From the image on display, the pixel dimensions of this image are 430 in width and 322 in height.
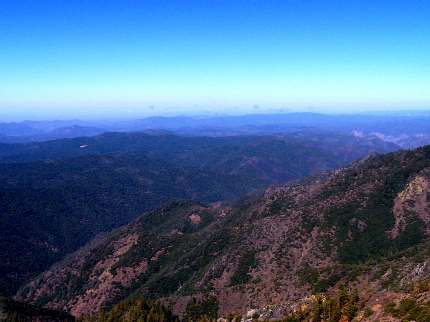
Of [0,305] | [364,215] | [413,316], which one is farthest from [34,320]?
[413,316]

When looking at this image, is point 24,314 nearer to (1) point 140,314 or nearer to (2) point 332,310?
(1) point 140,314

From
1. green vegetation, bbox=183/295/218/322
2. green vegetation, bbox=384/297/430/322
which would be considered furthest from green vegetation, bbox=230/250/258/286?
green vegetation, bbox=384/297/430/322

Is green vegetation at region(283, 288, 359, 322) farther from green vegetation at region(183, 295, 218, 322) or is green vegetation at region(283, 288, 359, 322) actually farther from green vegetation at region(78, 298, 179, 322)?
green vegetation at region(78, 298, 179, 322)

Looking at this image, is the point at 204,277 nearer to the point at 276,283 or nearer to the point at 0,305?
the point at 276,283

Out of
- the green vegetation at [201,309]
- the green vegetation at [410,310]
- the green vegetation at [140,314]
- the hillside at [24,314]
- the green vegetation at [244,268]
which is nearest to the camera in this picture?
the green vegetation at [410,310]

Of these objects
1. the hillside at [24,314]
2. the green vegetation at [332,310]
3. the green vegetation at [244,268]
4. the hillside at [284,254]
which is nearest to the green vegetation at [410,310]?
the hillside at [284,254]

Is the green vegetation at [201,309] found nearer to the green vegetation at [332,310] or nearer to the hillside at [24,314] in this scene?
the green vegetation at [332,310]

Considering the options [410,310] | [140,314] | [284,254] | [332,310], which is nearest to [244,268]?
[284,254]

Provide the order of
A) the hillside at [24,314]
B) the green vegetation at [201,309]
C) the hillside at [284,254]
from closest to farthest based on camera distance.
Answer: the hillside at [284,254] → the green vegetation at [201,309] → the hillside at [24,314]
